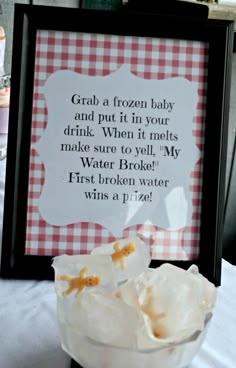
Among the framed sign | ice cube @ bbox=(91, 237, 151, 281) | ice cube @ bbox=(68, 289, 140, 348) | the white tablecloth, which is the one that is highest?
the framed sign

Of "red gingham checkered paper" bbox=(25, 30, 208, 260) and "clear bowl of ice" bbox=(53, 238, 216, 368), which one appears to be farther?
"red gingham checkered paper" bbox=(25, 30, 208, 260)

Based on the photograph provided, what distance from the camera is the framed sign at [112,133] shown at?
73 centimetres

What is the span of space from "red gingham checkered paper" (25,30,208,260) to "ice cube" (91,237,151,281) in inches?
6.8

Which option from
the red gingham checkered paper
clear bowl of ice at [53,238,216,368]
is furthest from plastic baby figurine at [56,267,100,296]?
the red gingham checkered paper

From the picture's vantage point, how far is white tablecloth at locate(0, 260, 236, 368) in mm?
572

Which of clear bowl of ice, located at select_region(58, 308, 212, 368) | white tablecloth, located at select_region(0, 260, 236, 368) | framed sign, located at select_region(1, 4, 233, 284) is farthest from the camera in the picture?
framed sign, located at select_region(1, 4, 233, 284)

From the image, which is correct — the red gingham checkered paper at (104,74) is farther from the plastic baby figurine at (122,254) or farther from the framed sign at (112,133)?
the plastic baby figurine at (122,254)

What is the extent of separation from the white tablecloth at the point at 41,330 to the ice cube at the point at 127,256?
0.11m

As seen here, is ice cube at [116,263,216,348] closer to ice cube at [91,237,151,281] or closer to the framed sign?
ice cube at [91,237,151,281]

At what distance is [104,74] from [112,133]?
77 mm

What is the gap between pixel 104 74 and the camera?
2.40 feet

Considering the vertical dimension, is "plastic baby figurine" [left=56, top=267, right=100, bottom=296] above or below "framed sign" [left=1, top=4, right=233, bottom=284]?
below

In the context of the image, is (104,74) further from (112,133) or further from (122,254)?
(122,254)

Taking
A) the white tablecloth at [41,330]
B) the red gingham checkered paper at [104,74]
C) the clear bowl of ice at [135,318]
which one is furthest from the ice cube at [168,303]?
the red gingham checkered paper at [104,74]
